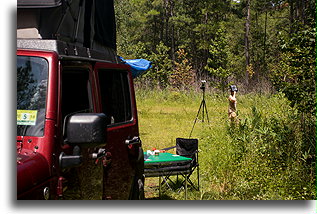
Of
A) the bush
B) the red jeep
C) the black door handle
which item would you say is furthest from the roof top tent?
the bush

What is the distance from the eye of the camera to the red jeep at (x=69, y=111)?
2309 mm

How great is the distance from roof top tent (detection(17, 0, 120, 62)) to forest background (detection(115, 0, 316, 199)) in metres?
1.96

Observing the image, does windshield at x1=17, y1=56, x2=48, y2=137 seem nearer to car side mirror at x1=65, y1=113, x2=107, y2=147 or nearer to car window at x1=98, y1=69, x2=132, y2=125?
car side mirror at x1=65, y1=113, x2=107, y2=147

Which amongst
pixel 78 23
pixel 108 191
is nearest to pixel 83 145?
pixel 108 191

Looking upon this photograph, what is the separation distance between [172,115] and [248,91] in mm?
5001

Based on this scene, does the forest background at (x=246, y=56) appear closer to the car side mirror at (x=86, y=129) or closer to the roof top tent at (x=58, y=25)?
the roof top tent at (x=58, y=25)

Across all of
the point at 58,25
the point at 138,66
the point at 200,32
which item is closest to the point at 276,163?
the point at 58,25

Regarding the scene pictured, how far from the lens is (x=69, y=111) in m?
2.72

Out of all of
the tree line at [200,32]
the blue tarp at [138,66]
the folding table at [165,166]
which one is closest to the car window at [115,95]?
the folding table at [165,166]

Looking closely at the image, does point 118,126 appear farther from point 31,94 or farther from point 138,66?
point 138,66

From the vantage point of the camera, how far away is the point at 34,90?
8.09 ft

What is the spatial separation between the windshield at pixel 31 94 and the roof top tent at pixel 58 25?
12 cm

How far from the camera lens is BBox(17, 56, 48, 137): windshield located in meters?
2.39
